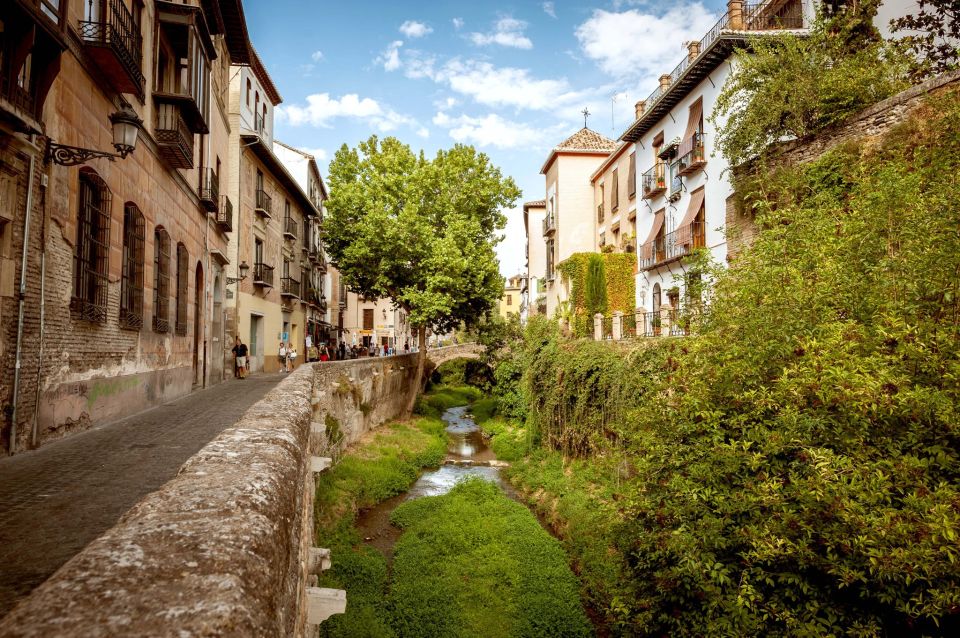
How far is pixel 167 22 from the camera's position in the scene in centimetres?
1066

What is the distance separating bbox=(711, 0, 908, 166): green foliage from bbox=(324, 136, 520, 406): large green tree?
35.4 feet

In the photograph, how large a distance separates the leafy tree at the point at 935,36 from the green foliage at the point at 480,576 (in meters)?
12.6

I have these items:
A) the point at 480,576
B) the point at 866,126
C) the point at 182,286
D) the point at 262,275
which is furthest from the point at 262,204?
the point at 866,126

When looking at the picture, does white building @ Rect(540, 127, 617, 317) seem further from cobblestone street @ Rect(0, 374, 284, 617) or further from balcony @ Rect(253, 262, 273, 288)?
cobblestone street @ Rect(0, 374, 284, 617)

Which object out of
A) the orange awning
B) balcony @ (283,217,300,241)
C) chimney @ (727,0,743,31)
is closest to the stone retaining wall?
the orange awning

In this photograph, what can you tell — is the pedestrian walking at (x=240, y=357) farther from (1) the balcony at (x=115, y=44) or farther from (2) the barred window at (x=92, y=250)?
(1) the balcony at (x=115, y=44)

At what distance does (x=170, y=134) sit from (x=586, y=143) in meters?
25.1

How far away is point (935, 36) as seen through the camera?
12250mm

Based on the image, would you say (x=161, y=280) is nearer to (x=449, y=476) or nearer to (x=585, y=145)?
(x=449, y=476)

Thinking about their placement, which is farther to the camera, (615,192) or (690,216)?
(615,192)

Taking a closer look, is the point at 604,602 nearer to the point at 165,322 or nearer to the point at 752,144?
the point at 165,322

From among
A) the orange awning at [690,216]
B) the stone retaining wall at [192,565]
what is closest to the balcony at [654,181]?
the orange awning at [690,216]

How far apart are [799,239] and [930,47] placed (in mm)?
9884

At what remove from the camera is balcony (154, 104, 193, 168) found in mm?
10211
